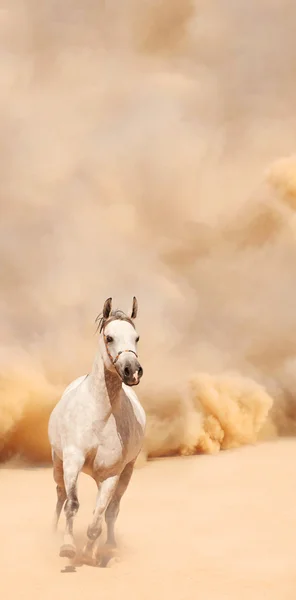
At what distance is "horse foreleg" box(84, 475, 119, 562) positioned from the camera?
7859 mm

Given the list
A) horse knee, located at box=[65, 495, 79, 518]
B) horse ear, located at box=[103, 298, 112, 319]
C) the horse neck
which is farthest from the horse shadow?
horse ear, located at box=[103, 298, 112, 319]

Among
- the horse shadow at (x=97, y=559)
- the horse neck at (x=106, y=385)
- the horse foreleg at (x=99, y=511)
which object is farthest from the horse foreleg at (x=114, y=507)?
the horse neck at (x=106, y=385)

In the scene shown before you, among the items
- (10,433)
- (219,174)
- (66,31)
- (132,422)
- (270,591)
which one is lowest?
(270,591)

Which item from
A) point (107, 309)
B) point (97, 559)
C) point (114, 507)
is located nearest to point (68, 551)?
point (97, 559)

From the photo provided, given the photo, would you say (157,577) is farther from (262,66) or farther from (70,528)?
(262,66)

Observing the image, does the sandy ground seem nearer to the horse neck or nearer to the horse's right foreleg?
the horse's right foreleg

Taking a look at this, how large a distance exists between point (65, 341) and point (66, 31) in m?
13.0

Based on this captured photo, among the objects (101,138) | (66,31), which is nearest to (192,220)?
(101,138)

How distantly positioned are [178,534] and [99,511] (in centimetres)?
279

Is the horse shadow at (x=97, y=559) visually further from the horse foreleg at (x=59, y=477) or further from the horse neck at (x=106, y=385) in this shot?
the horse neck at (x=106, y=385)

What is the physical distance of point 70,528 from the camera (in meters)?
7.71

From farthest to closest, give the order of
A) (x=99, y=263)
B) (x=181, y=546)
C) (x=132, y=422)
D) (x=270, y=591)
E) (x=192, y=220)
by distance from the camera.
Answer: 1. (x=192, y=220)
2. (x=99, y=263)
3. (x=181, y=546)
4. (x=132, y=422)
5. (x=270, y=591)

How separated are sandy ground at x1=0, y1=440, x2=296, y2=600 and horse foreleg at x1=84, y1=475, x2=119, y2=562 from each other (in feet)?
0.69

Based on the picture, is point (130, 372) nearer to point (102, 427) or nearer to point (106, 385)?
point (106, 385)
